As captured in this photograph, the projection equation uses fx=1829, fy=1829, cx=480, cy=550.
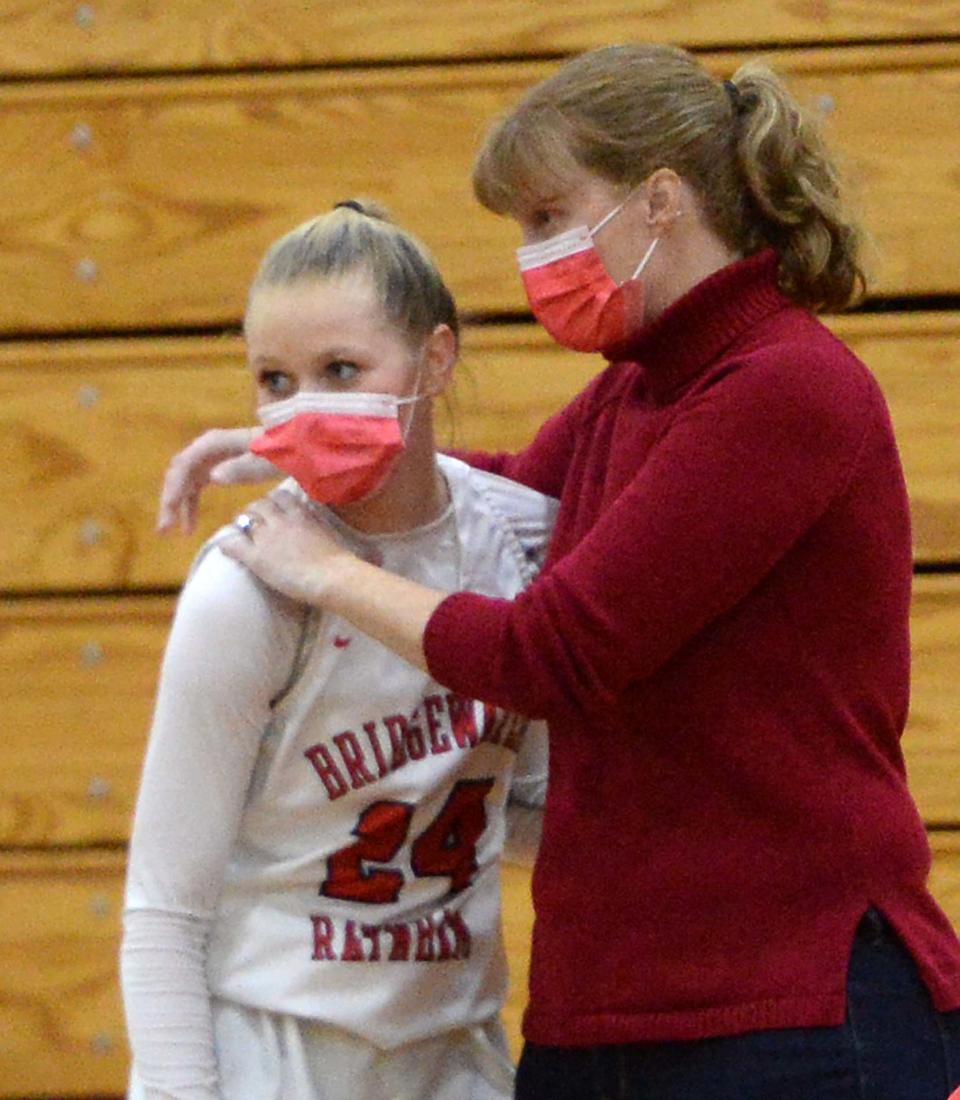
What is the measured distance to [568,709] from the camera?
121 centimetres

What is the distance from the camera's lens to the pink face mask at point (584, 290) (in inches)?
50.3

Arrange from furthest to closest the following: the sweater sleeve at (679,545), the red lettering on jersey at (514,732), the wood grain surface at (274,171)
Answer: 1. the wood grain surface at (274,171)
2. the red lettering on jersey at (514,732)
3. the sweater sleeve at (679,545)

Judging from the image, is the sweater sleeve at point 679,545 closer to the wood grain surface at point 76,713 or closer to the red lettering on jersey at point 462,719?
the red lettering on jersey at point 462,719

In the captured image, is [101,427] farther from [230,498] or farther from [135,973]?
[135,973]

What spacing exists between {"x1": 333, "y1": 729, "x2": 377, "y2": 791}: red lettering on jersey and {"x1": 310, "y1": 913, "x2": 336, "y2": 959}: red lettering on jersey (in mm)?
97

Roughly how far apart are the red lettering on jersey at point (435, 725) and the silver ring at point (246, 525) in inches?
7.0

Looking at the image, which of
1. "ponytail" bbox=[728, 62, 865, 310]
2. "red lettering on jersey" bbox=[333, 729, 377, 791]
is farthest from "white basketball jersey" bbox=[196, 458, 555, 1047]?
"ponytail" bbox=[728, 62, 865, 310]

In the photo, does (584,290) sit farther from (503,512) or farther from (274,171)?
(274,171)

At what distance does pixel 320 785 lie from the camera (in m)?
1.29

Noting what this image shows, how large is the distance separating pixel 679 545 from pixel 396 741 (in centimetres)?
28

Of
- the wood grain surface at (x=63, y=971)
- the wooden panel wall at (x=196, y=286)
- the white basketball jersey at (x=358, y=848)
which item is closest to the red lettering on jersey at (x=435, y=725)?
the white basketball jersey at (x=358, y=848)

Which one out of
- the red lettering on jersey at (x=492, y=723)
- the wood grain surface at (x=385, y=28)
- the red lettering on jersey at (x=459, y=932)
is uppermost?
the wood grain surface at (x=385, y=28)

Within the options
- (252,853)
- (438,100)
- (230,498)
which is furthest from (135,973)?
(438,100)

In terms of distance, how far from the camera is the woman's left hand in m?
1.24
